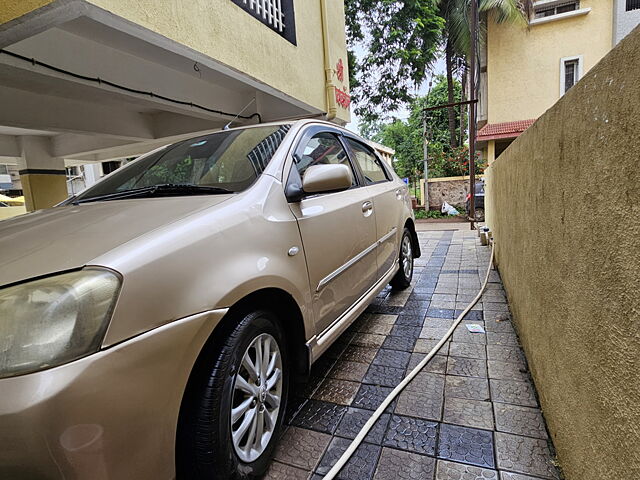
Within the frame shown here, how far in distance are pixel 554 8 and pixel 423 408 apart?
15.4 meters

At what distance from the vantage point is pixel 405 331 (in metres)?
3.01

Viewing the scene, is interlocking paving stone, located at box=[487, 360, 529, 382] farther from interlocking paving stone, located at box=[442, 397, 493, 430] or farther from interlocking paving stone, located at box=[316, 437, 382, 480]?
interlocking paving stone, located at box=[316, 437, 382, 480]

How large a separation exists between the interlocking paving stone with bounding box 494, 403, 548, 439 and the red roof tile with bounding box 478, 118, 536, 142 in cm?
1225

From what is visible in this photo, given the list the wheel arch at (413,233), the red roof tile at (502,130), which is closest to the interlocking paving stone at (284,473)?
the wheel arch at (413,233)

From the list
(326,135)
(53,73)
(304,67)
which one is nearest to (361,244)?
(326,135)

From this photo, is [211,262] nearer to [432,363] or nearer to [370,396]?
[370,396]

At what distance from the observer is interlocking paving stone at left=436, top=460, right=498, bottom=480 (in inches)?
60.4

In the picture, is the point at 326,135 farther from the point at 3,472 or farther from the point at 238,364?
the point at 3,472

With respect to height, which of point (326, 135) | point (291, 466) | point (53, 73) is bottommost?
point (291, 466)

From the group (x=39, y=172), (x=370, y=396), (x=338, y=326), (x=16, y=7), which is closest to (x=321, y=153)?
(x=338, y=326)

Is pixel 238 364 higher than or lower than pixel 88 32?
lower

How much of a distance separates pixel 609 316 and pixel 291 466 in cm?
137

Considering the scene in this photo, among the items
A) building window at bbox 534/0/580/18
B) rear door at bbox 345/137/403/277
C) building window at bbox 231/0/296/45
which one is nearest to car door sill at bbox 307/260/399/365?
rear door at bbox 345/137/403/277

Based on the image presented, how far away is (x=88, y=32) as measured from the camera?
11.8 feet
